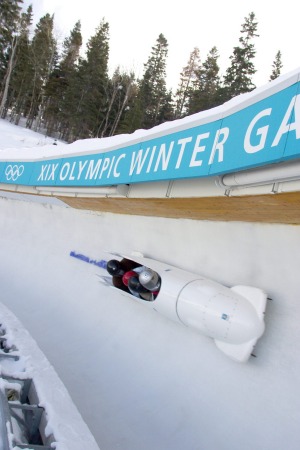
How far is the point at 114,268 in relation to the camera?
4.46 meters

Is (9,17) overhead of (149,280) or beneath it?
overhead

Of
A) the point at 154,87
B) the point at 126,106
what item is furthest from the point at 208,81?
the point at 126,106

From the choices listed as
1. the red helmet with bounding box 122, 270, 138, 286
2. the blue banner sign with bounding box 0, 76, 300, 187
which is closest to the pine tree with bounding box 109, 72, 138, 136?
the blue banner sign with bounding box 0, 76, 300, 187

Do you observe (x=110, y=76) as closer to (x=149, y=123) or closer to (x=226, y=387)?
(x=149, y=123)

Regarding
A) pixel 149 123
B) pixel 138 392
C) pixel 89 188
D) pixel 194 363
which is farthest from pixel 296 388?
pixel 149 123

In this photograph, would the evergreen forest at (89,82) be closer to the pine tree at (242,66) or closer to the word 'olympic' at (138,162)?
the pine tree at (242,66)

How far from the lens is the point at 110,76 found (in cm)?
3497

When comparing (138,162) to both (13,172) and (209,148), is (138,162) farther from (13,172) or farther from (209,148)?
(13,172)

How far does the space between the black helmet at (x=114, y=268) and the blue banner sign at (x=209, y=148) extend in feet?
3.20

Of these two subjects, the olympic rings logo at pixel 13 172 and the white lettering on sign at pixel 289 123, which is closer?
the white lettering on sign at pixel 289 123

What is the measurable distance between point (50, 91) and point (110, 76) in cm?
583

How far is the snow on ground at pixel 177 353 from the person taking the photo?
3076mm

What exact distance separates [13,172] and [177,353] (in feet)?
18.8

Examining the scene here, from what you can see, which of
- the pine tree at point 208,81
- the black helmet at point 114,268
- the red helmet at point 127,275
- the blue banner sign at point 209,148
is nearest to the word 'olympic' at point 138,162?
the blue banner sign at point 209,148
